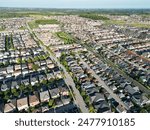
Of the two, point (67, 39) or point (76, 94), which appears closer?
point (76, 94)

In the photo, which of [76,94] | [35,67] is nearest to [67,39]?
[35,67]

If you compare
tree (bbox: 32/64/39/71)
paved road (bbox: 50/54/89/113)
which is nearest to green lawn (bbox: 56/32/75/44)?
tree (bbox: 32/64/39/71)

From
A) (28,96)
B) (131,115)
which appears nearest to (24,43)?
(28,96)

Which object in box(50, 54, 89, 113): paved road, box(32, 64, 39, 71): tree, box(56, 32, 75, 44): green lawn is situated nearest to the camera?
box(50, 54, 89, 113): paved road

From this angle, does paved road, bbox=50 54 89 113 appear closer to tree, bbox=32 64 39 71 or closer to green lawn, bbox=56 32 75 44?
tree, bbox=32 64 39 71

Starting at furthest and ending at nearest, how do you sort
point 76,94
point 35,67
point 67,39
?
point 67,39
point 35,67
point 76,94

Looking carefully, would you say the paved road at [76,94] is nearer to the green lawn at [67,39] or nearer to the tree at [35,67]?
the tree at [35,67]

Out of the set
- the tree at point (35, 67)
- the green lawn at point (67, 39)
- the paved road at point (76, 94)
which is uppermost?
the green lawn at point (67, 39)

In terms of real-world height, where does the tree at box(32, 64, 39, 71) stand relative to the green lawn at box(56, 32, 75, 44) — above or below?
below

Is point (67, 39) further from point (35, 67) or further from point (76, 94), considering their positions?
point (76, 94)

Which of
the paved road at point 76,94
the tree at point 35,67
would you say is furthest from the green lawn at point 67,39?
the paved road at point 76,94

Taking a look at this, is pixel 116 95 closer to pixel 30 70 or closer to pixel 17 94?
pixel 17 94
